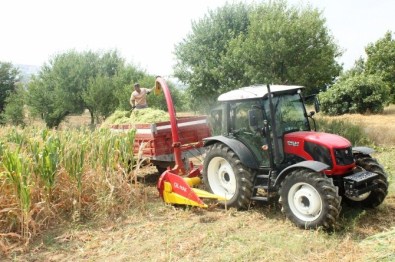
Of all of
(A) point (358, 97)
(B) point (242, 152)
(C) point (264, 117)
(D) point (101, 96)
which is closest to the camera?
(C) point (264, 117)

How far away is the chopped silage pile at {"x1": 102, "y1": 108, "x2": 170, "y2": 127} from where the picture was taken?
783 cm

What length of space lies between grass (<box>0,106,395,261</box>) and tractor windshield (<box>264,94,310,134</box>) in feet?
4.20

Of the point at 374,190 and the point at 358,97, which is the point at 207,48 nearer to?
the point at 358,97

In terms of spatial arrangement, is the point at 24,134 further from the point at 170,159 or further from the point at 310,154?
the point at 310,154

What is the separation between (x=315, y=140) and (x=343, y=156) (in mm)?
412

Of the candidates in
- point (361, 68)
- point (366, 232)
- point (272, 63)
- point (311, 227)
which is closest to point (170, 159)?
point (311, 227)

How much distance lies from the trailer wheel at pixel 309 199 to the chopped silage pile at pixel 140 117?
375 centimetres

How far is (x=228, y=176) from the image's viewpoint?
585 centimetres

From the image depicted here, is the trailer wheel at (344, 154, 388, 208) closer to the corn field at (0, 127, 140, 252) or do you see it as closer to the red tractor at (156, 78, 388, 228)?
Result: the red tractor at (156, 78, 388, 228)

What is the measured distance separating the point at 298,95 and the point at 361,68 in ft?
99.2

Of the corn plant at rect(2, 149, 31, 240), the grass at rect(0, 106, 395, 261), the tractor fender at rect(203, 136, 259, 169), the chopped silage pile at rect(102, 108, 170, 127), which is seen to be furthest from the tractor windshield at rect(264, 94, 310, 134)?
the corn plant at rect(2, 149, 31, 240)

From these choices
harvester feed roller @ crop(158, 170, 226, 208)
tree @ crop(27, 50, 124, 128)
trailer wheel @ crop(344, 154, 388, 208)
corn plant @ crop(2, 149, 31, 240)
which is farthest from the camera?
tree @ crop(27, 50, 124, 128)

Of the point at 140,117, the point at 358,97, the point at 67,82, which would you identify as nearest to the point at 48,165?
the point at 140,117

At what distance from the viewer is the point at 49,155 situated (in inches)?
209
